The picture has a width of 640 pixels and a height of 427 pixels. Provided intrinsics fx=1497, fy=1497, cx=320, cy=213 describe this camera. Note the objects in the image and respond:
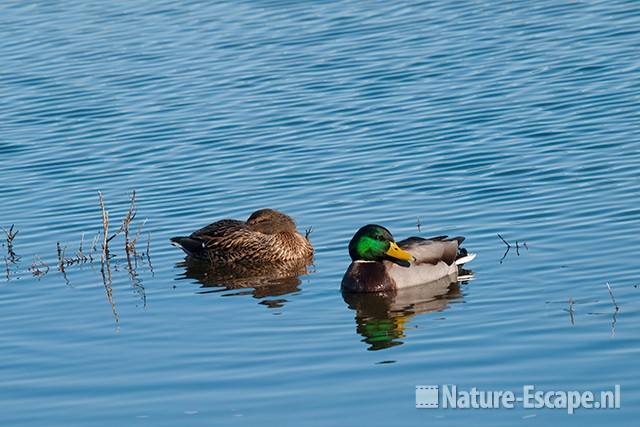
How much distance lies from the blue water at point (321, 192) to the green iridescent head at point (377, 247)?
1.48ft

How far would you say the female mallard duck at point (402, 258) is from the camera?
14.4 m

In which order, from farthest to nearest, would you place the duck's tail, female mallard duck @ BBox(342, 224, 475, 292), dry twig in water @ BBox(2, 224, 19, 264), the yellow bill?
dry twig in water @ BBox(2, 224, 19, 264) < the duck's tail < the yellow bill < female mallard duck @ BBox(342, 224, 475, 292)

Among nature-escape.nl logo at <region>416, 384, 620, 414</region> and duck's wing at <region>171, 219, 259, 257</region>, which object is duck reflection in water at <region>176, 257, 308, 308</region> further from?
nature-escape.nl logo at <region>416, 384, 620, 414</region>

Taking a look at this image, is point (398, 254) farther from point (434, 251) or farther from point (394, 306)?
point (394, 306)

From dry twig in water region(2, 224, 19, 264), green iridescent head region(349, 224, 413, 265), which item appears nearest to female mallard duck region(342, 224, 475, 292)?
green iridescent head region(349, 224, 413, 265)

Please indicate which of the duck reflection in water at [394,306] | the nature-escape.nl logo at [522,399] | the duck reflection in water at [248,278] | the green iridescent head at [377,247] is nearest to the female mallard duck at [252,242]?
the duck reflection in water at [248,278]

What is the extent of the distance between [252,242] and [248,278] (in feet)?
2.37

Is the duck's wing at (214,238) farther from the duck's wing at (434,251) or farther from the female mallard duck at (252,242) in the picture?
the duck's wing at (434,251)

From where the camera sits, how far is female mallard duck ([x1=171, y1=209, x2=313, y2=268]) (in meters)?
15.8

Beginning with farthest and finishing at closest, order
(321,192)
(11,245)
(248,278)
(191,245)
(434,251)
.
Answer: (321,192), (11,245), (191,245), (248,278), (434,251)

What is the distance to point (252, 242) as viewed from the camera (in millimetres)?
16172

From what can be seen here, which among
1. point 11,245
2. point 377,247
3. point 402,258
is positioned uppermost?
point 11,245

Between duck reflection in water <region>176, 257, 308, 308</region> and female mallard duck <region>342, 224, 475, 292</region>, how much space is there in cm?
73

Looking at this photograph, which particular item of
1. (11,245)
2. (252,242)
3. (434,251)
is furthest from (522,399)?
(11,245)
